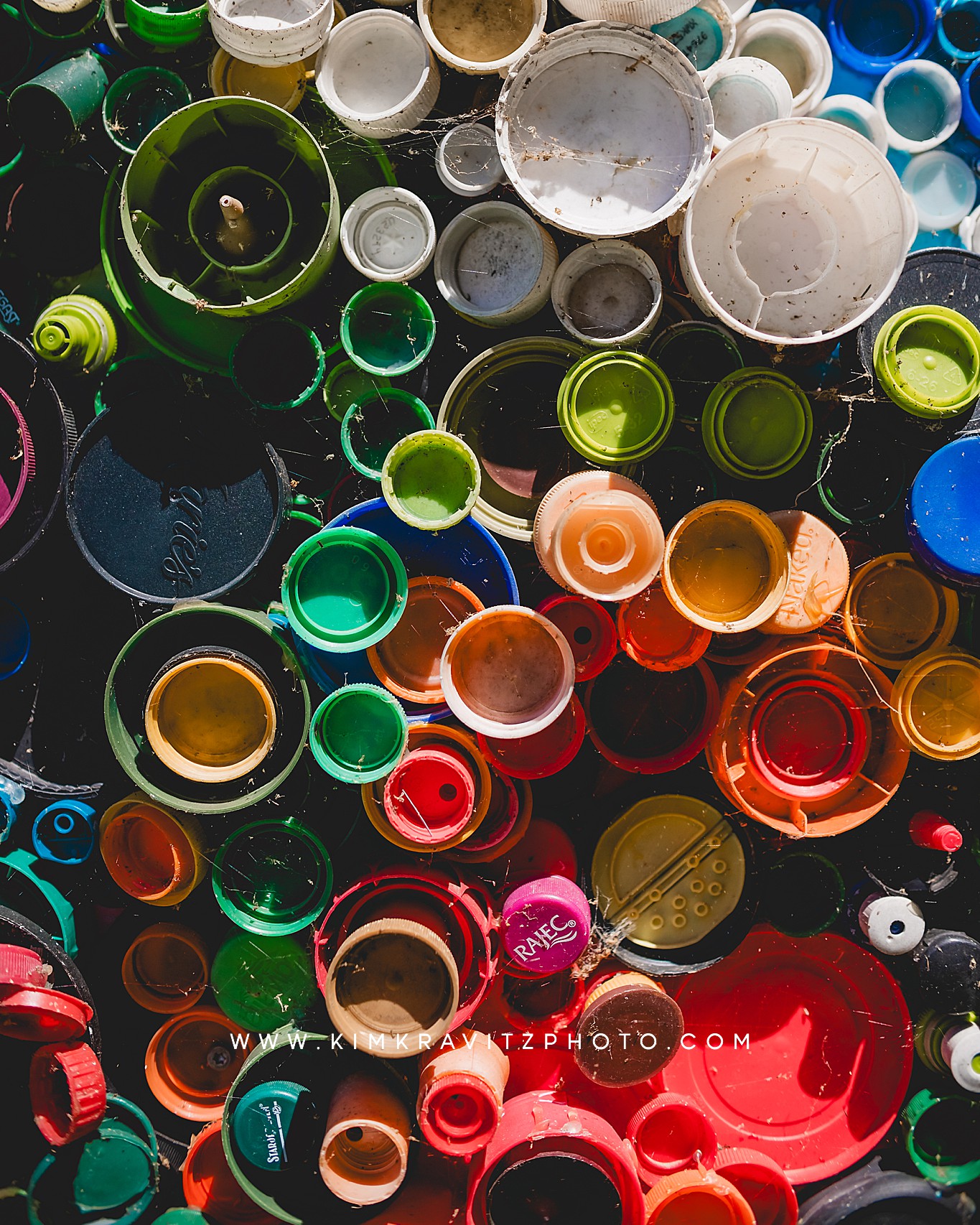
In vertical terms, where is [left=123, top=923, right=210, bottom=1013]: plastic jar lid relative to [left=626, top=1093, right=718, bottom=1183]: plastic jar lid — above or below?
above

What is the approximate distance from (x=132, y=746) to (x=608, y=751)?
4.64 feet

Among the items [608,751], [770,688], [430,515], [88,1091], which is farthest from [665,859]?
[88,1091]

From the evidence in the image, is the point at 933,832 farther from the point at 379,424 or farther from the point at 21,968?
the point at 21,968

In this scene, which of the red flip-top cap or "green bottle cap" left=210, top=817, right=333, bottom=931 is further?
"green bottle cap" left=210, top=817, right=333, bottom=931

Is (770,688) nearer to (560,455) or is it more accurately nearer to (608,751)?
(608,751)

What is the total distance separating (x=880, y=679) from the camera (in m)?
2.41

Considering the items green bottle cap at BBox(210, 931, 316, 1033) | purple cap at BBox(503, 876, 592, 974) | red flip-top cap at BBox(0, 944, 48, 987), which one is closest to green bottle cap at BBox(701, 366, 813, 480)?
purple cap at BBox(503, 876, 592, 974)

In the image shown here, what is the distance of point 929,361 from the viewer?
2385 mm

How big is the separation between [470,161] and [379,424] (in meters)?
0.82

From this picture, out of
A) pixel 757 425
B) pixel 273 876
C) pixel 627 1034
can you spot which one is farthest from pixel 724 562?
pixel 273 876

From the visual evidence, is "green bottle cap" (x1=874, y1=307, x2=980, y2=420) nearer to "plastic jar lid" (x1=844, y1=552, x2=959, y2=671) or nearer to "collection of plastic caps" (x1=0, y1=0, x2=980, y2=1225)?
"collection of plastic caps" (x1=0, y1=0, x2=980, y2=1225)

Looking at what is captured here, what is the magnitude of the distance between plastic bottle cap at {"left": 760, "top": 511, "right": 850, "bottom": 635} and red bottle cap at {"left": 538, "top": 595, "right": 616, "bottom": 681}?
453 mm

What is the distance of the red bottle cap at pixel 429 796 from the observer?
2.24 metres

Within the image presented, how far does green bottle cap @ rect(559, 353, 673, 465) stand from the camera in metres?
2.33
